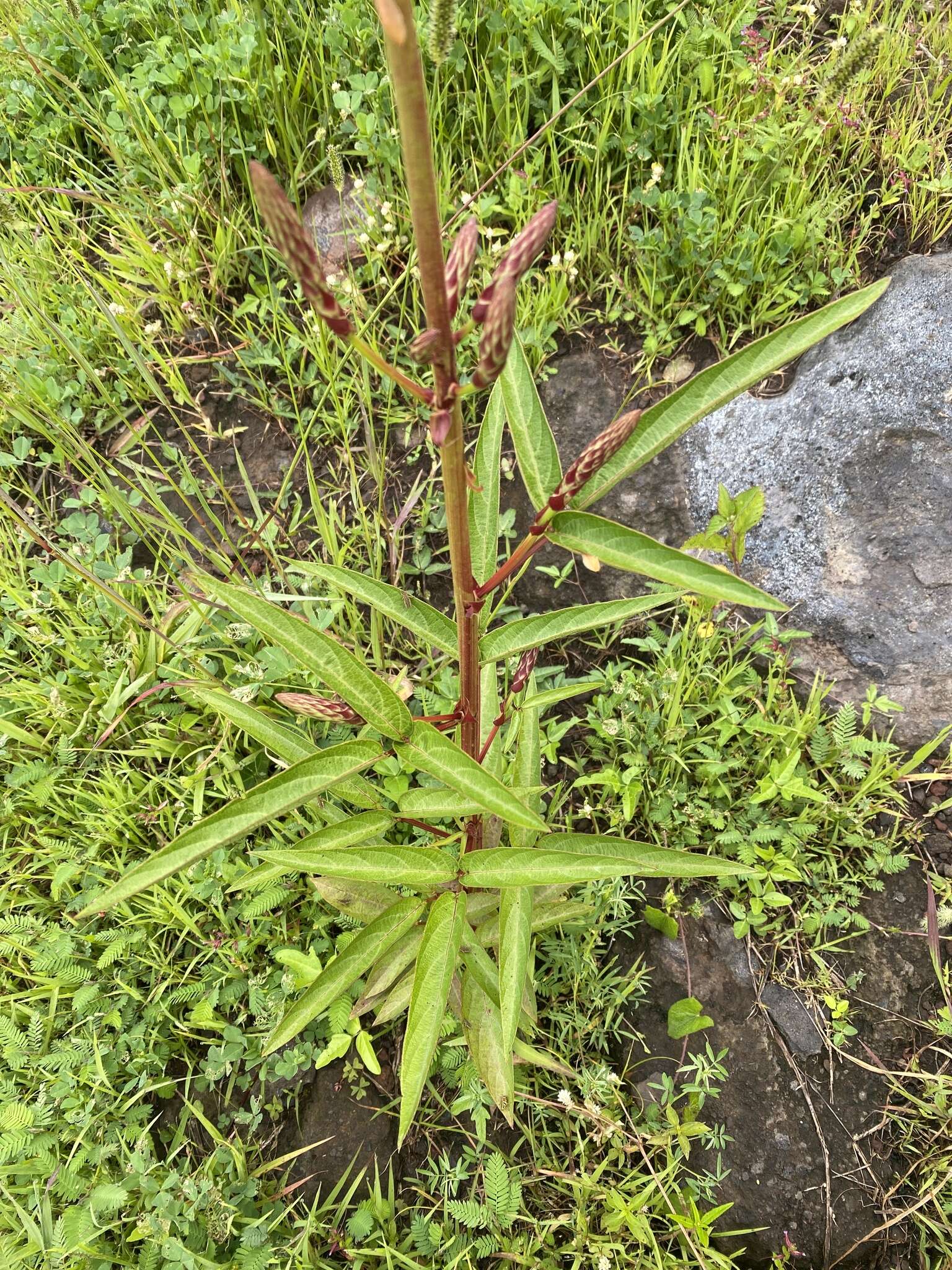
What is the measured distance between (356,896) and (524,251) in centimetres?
152

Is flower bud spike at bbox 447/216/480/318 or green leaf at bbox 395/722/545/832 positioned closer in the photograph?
flower bud spike at bbox 447/216/480/318

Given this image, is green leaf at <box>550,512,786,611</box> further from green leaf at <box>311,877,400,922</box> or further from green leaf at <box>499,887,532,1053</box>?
green leaf at <box>311,877,400,922</box>

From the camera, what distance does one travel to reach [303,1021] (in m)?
1.57

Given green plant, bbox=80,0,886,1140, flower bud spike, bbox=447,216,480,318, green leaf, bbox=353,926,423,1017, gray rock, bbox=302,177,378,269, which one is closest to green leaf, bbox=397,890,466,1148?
green plant, bbox=80,0,886,1140

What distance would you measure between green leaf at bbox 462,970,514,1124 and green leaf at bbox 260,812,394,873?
1.99 ft

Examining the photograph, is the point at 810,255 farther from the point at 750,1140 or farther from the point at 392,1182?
the point at 392,1182

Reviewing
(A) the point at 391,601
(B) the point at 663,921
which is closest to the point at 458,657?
(A) the point at 391,601

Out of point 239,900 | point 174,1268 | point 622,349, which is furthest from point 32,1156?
point 622,349

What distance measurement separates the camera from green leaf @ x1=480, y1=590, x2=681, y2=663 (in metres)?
1.10

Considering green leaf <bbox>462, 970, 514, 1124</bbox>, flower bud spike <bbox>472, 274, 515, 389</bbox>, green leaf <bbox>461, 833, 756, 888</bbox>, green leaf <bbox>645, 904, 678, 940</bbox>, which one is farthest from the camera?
green leaf <bbox>645, 904, 678, 940</bbox>

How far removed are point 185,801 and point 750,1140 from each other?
69.4 inches

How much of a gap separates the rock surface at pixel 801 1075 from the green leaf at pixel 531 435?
149 cm

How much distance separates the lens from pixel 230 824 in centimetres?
111

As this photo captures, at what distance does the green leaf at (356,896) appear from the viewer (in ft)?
6.00
